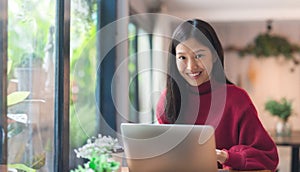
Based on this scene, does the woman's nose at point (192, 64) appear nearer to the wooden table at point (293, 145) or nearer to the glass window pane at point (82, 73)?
the glass window pane at point (82, 73)

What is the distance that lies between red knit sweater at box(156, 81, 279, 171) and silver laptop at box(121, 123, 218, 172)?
17cm

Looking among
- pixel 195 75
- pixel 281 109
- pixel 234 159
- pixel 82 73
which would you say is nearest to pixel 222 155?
pixel 234 159

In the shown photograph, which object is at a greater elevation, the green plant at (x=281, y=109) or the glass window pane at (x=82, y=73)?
the glass window pane at (x=82, y=73)

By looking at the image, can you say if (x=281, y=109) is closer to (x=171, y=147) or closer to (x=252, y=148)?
(x=252, y=148)

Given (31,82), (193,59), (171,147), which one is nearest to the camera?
(171,147)

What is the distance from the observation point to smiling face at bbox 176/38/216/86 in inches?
57.6

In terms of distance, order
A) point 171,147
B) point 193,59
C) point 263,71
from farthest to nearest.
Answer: point 263,71 < point 193,59 < point 171,147

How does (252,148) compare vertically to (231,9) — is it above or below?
below

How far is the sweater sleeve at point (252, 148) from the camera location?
1.39 m

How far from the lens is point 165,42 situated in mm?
4684

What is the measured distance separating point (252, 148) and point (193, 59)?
35cm

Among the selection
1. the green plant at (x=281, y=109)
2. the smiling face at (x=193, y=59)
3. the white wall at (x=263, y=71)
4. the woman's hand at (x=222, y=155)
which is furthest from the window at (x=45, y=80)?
the white wall at (x=263, y=71)

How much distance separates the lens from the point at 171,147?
1253 millimetres

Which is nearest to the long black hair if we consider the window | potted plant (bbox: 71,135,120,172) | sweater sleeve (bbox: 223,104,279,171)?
sweater sleeve (bbox: 223,104,279,171)
